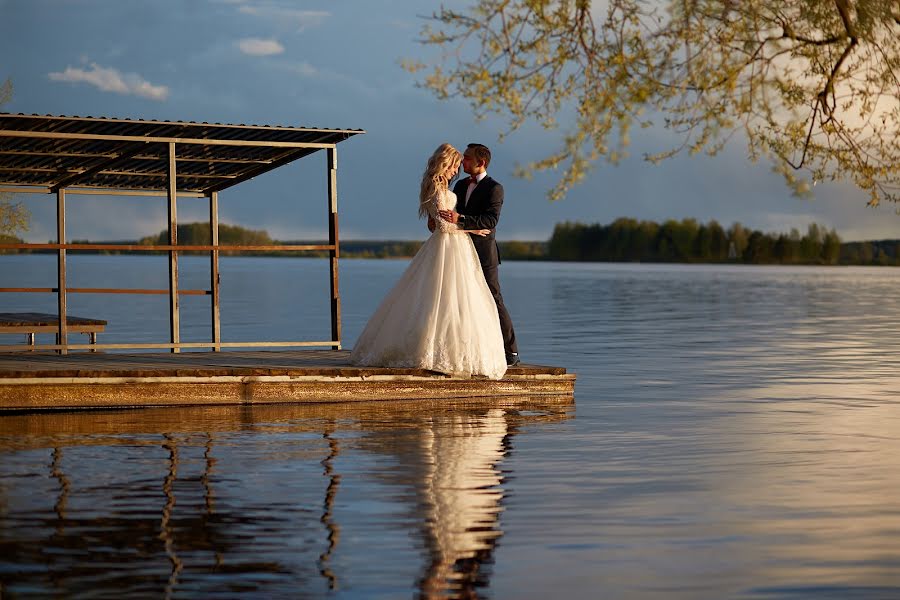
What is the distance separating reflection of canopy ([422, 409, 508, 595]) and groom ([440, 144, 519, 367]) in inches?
76.6

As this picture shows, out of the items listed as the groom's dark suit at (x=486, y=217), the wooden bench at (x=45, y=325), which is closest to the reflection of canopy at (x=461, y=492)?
the groom's dark suit at (x=486, y=217)

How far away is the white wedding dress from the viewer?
48.8ft

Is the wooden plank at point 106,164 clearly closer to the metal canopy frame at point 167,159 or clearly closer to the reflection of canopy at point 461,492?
the metal canopy frame at point 167,159

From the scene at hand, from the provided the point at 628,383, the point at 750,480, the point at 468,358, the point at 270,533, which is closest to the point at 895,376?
the point at 628,383

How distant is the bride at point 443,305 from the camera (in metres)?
14.9

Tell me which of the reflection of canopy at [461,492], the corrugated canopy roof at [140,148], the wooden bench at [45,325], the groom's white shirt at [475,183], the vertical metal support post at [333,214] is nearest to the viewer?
the reflection of canopy at [461,492]

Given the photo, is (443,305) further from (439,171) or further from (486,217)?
(439,171)

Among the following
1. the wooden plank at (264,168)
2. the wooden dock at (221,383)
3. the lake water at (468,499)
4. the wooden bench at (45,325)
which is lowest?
the lake water at (468,499)

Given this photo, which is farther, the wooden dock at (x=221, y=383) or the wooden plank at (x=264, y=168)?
the wooden plank at (x=264, y=168)

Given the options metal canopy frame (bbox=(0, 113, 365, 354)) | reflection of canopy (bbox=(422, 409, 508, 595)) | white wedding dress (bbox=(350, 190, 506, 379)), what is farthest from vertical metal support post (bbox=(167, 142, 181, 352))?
reflection of canopy (bbox=(422, 409, 508, 595))

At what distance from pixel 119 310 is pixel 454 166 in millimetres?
39585

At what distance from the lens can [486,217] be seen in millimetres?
15109

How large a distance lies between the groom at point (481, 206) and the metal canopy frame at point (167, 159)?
2.20 m

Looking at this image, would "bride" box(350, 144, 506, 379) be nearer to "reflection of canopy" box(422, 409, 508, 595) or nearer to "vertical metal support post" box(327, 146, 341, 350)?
"reflection of canopy" box(422, 409, 508, 595)
